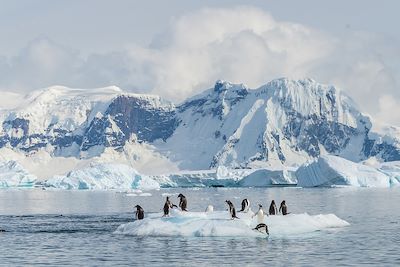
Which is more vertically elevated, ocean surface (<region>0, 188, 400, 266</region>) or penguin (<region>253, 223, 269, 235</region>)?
penguin (<region>253, 223, 269, 235</region>)

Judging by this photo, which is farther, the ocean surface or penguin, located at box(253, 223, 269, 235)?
penguin, located at box(253, 223, 269, 235)

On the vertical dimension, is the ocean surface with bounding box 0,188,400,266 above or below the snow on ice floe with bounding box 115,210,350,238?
below

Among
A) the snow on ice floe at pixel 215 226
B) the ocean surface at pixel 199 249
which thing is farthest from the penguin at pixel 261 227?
the ocean surface at pixel 199 249

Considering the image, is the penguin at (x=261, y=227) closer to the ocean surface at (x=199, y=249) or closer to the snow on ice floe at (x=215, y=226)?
the snow on ice floe at (x=215, y=226)

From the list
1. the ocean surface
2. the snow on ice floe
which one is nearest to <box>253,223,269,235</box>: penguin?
the snow on ice floe

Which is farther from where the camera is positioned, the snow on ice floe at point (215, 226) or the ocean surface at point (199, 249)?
the snow on ice floe at point (215, 226)

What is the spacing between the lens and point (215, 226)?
6316cm

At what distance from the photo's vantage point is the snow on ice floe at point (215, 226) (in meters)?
62.7

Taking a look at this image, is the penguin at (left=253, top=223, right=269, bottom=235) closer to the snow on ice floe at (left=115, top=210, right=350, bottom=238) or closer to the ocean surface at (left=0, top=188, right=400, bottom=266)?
the snow on ice floe at (left=115, top=210, right=350, bottom=238)

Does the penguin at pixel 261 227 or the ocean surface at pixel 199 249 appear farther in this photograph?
the penguin at pixel 261 227

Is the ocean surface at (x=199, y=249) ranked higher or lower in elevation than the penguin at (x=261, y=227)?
lower

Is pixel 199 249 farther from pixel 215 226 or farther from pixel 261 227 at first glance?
pixel 261 227

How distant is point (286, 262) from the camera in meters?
47.8

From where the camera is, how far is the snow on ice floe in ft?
206
